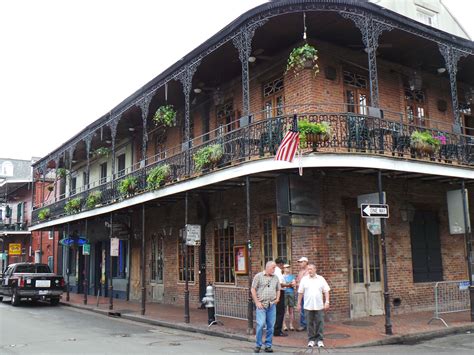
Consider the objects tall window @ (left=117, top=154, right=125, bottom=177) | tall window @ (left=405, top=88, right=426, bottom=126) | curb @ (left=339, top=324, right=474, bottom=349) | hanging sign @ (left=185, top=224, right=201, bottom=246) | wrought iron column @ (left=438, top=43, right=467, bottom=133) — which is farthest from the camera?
tall window @ (left=117, top=154, right=125, bottom=177)

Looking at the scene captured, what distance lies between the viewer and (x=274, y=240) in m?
13.6

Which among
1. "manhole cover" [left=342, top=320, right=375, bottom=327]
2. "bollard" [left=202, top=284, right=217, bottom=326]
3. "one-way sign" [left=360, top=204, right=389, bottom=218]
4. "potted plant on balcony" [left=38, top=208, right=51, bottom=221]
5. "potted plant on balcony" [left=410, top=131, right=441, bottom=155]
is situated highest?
"potted plant on balcony" [left=410, top=131, right=441, bottom=155]

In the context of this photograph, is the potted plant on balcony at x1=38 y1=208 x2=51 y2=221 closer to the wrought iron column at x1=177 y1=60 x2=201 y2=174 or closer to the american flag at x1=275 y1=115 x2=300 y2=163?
the wrought iron column at x1=177 y1=60 x2=201 y2=174

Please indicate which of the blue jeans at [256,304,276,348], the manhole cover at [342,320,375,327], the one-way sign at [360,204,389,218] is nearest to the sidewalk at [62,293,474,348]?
the manhole cover at [342,320,375,327]

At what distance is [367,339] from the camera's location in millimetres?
9883

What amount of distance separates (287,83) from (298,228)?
154 inches

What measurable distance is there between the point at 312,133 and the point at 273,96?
351 cm

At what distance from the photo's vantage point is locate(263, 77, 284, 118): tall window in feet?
45.6

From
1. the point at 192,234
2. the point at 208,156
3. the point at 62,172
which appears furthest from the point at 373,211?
the point at 62,172

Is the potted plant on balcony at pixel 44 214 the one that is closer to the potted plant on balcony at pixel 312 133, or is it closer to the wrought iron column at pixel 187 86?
the wrought iron column at pixel 187 86

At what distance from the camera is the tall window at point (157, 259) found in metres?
19.3

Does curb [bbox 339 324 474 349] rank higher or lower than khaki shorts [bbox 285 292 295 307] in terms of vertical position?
lower

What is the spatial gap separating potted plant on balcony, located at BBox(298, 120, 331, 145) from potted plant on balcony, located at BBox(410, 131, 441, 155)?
240 cm

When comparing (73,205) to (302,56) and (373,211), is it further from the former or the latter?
(373,211)
